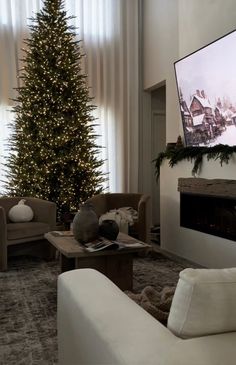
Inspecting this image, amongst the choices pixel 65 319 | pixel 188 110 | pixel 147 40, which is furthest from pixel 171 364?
pixel 147 40

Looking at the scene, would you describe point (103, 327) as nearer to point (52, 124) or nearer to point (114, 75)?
point (52, 124)

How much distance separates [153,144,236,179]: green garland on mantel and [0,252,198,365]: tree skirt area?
1.21 m

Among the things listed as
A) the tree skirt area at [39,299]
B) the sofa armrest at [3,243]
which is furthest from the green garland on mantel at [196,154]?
the sofa armrest at [3,243]

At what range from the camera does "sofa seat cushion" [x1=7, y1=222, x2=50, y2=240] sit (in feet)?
14.7

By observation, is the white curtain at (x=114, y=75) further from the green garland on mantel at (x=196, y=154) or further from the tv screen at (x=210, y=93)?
the tv screen at (x=210, y=93)

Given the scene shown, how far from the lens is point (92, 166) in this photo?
19.0 ft

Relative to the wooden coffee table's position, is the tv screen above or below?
above

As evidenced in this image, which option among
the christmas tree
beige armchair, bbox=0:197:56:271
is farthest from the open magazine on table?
the christmas tree

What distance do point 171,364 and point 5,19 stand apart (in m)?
6.42

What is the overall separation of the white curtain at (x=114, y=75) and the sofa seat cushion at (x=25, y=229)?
2.20m

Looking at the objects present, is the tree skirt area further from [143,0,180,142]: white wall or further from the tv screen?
[143,0,180,142]: white wall

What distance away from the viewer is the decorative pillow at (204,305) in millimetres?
965

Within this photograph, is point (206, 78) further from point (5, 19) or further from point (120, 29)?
point (5, 19)

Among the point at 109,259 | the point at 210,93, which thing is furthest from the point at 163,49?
the point at 109,259
